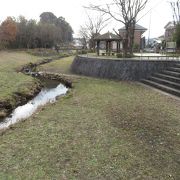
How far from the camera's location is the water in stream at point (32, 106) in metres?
9.57

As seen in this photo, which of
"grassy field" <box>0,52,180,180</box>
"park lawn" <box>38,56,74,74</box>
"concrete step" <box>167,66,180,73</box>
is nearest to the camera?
"grassy field" <box>0,52,180,180</box>

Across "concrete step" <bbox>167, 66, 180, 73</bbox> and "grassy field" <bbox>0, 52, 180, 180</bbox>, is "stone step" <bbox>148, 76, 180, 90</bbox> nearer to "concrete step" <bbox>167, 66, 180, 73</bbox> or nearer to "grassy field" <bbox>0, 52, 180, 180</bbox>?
"concrete step" <bbox>167, 66, 180, 73</bbox>

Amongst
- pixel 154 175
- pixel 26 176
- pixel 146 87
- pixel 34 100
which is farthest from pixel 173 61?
pixel 26 176

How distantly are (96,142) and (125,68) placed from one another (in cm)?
1110

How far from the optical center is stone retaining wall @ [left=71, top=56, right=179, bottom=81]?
16.4 m

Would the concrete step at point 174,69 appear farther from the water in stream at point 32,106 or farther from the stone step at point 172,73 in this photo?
the water in stream at point 32,106

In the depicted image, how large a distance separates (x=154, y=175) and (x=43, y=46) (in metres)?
50.6

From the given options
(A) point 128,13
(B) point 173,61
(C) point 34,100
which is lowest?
(C) point 34,100

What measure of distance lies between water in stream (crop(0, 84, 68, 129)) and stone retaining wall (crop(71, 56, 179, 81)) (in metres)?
2.93

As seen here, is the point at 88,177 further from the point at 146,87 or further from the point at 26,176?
the point at 146,87

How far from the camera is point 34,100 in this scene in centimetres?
1333

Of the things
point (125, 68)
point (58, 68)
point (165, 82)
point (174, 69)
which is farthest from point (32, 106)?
point (58, 68)

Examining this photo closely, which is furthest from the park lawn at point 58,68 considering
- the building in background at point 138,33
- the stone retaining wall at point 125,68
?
the building in background at point 138,33

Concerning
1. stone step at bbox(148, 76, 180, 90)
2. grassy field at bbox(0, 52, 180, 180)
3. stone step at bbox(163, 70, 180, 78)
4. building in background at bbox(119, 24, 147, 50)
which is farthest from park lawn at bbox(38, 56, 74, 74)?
building in background at bbox(119, 24, 147, 50)
